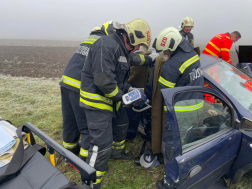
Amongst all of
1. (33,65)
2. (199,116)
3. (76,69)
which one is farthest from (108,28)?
(33,65)

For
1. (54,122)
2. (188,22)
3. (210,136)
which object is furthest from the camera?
(188,22)

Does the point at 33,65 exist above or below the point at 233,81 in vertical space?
below

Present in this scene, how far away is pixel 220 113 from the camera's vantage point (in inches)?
73.1

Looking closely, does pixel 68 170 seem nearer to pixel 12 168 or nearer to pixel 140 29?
pixel 12 168

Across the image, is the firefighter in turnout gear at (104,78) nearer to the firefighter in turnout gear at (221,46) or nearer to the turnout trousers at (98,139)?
the turnout trousers at (98,139)

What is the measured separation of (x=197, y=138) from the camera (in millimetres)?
1633

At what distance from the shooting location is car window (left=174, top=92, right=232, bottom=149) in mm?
1553

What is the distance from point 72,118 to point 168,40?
1706mm

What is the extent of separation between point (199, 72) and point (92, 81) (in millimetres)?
1297

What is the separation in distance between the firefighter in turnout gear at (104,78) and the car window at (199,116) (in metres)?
0.79

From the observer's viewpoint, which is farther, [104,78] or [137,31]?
[137,31]

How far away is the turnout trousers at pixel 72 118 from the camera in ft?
7.41

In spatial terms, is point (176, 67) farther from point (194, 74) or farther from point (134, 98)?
point (134, 98)

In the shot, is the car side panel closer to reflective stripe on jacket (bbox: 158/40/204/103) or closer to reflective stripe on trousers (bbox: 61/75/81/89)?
reflective stripe on jacket (bbox: 158/40/204/103)
